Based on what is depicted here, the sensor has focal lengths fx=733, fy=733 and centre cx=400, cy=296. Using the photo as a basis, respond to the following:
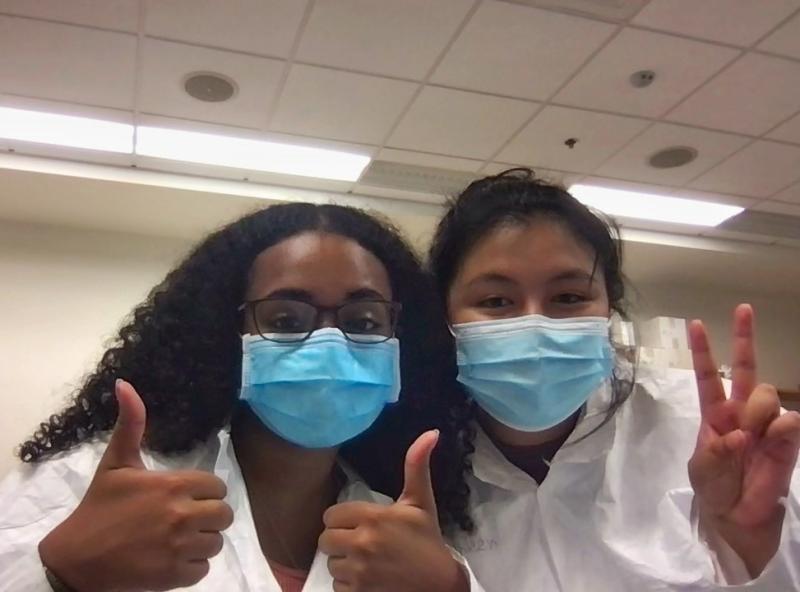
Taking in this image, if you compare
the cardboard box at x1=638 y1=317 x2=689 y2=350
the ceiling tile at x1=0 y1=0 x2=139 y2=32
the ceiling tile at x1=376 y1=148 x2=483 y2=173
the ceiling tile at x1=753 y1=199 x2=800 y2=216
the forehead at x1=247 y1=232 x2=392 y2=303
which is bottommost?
the forehead at x1=247 y1=232 x2=392 y2=303

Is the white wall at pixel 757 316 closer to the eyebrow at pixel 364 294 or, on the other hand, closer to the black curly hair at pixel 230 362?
the black curly hair at pixel 230 362

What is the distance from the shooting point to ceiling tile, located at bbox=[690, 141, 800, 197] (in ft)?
11.3

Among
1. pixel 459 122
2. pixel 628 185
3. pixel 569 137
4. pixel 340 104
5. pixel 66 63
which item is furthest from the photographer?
pixel 628 185

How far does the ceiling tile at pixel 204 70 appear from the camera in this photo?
2.67 meters

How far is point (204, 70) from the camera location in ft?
9.07

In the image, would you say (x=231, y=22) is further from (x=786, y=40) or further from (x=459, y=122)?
(x=786, y=40)

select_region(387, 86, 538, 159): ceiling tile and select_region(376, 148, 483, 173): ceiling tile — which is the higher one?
select_region(387, 86, 538, 159): ceiling tile

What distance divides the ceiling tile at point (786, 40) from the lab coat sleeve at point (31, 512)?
2.62 metres

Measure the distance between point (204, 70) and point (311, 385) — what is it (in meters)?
1.98

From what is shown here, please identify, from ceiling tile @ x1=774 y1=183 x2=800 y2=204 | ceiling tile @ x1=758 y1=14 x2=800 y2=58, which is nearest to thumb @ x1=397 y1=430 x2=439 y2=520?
ceiling tile @ x1=758 y1=14 x2=800 y2=58

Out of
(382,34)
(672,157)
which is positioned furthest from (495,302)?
(672,157)

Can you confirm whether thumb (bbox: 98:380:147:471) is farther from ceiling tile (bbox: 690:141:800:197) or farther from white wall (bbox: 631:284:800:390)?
white wall (bbox: 631:284:800:390)

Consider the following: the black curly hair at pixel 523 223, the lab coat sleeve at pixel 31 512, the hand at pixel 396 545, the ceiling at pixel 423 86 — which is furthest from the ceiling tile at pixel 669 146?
the lab coat sleeve at pixel 31 512

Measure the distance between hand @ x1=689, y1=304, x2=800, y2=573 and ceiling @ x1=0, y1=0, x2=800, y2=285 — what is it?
170 cm
